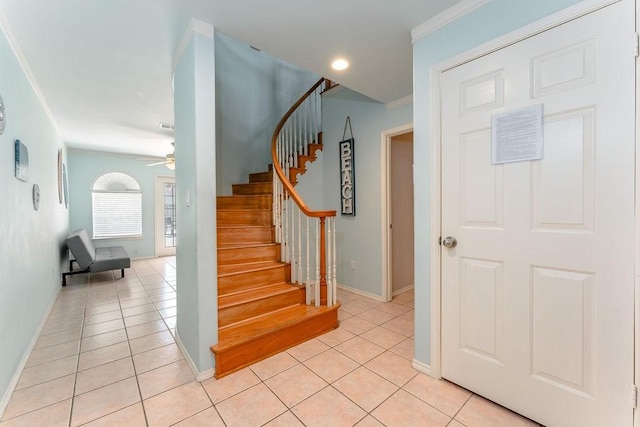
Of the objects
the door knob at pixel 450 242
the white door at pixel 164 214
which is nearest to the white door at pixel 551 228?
the door knob at pixel 450 242

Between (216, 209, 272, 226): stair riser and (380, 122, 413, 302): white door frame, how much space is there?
1.38 meters

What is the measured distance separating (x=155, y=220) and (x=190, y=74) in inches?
217

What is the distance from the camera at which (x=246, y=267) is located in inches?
108

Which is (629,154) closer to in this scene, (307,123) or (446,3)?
(446,3)

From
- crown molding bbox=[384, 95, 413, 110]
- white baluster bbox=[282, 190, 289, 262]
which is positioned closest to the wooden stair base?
white baluster bbox=[282, 190, 289, 262]

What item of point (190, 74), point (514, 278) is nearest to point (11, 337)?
point (190, 74)

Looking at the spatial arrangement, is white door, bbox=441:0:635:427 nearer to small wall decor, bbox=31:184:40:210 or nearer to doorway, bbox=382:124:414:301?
doorway, bbox=382:124:414:301

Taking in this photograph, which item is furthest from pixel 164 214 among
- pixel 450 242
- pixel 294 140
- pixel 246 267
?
pixel 450 242

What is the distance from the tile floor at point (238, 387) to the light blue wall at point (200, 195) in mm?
297

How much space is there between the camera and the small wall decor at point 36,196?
254cm

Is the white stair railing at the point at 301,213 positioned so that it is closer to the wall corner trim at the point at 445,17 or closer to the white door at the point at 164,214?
the wall corner trim at the point at 445,17

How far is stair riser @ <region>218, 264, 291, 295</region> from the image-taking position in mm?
2459

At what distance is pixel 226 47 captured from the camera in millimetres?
4246

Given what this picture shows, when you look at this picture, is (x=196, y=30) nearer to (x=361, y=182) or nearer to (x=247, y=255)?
(x=247, y=255)
